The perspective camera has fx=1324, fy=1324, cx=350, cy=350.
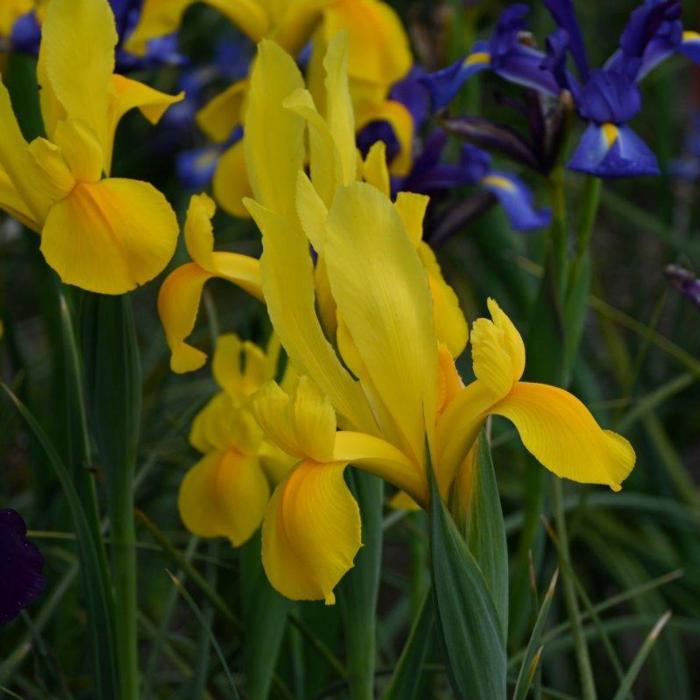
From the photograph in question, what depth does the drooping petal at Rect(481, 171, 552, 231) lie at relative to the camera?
160 cm

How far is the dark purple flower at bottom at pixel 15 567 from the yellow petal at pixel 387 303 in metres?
0.27

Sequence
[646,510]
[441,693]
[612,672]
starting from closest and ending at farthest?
[441,693] → [612,672] → [646,510]

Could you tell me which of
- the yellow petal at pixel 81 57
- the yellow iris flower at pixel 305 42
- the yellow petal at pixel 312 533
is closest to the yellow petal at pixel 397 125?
the yellow iris flower at pixel 305 42

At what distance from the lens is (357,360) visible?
2.85 ft

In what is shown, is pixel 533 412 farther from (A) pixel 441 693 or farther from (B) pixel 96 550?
(A) pixel 441 693

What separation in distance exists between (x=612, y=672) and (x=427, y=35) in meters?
1.01

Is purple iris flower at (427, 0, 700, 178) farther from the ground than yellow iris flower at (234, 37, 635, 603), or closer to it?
closer to it

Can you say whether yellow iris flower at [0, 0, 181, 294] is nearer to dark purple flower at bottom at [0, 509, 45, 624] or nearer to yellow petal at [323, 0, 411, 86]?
dark purple flower at bottom at [0, 509, 45, 624]

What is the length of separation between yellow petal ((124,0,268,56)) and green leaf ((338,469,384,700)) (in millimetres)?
713

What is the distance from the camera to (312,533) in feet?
2.55

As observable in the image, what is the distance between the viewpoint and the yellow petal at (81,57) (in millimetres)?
964

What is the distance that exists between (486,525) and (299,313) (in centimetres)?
18

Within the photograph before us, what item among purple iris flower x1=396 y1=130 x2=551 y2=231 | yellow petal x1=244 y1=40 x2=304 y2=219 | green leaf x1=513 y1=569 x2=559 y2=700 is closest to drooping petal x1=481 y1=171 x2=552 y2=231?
purple iris flower x1=396 y1=130 x2=551 y2=231

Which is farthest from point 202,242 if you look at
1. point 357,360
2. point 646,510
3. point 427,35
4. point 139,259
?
point 646,510
